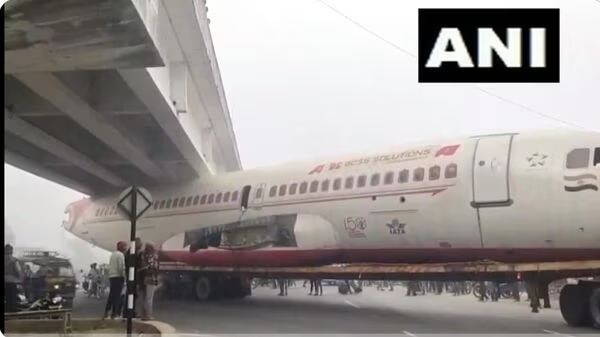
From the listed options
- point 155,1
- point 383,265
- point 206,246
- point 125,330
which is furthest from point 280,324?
point 155,1

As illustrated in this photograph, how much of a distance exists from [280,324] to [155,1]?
670cm

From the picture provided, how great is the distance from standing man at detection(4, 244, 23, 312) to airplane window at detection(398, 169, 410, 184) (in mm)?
7604

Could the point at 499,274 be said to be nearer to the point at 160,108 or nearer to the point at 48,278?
the point at 160,108

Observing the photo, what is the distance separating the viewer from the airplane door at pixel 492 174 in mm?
13203

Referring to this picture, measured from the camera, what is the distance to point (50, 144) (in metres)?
17.9

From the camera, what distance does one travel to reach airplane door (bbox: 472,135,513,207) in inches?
520

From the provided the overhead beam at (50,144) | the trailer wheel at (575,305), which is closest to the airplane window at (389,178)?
the trailer wheel at (575,305)

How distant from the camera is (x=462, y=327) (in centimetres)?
1341

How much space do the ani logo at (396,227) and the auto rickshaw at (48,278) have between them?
25.9 feet

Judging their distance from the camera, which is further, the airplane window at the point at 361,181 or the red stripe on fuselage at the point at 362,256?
the airplane window at the point at 361,181

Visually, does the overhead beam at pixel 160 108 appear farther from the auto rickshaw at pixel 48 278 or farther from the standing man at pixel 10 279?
the auto rickshaw at pixel 48 278

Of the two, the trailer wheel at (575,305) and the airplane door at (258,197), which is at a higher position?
the airplane door at (258,197)

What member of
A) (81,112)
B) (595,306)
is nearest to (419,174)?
(595,306)

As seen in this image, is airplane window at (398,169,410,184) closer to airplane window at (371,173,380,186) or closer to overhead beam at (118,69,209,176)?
airplane window at (371,173,380,186)
